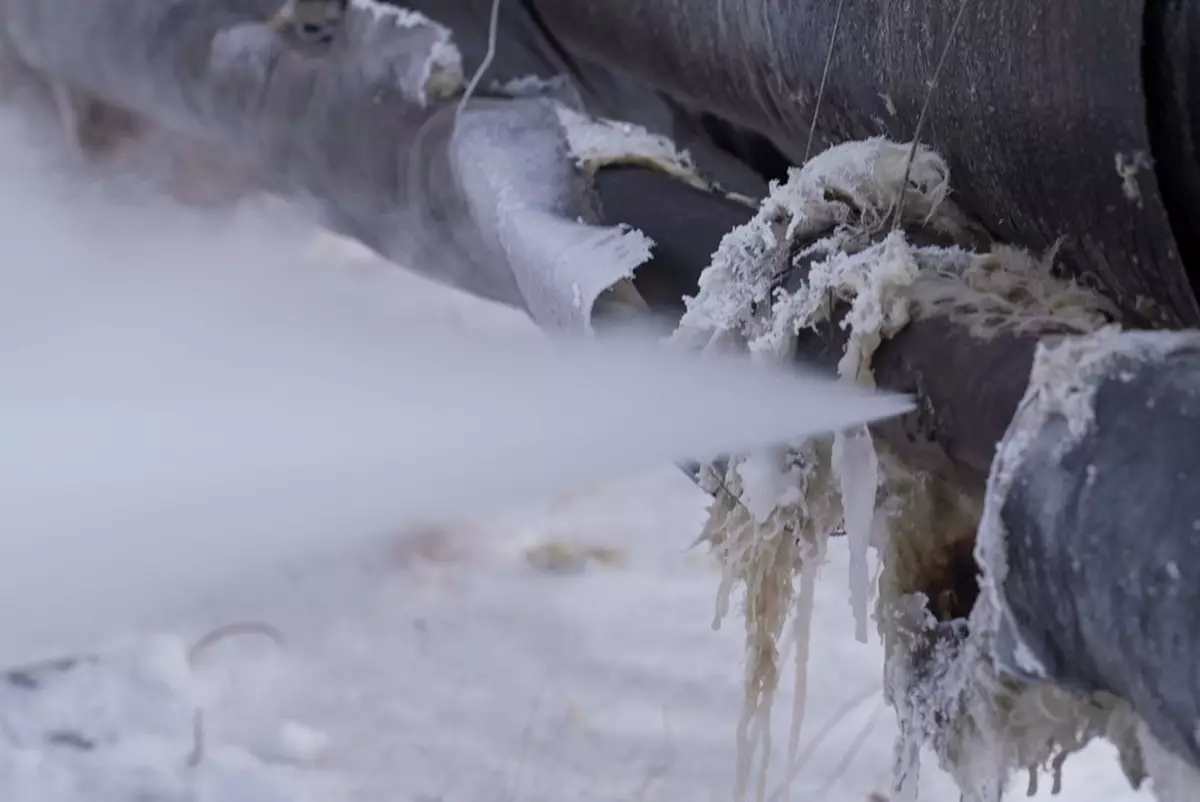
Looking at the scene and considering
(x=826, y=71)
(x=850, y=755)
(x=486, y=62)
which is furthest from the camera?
(x=850, y=755)

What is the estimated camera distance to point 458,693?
5.09 ft

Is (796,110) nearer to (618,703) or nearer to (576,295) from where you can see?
(576,295)

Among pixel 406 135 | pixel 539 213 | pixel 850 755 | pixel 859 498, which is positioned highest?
pixel 406 135

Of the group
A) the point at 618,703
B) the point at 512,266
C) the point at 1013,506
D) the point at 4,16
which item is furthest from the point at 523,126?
the point at 4,16

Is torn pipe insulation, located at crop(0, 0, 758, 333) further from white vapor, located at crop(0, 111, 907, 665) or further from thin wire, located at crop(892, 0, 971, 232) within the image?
thin wire, located at crop(892, 0, 971, 232)

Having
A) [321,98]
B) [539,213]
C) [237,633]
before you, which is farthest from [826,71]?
[237,633]

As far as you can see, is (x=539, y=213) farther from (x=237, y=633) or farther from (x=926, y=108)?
(x=237, y=633)

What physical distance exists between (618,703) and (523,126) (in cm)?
87

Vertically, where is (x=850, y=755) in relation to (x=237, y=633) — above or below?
below

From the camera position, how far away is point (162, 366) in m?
1.29

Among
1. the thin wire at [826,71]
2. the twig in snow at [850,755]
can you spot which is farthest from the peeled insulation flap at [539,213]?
the twig in snow at [850,755]

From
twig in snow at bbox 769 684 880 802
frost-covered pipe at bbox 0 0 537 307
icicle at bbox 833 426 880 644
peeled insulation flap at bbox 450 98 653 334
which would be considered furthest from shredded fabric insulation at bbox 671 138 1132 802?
twig in snow at bbox 769 684 880 802

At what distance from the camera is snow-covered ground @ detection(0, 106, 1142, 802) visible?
1426 mm

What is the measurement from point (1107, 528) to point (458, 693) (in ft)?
4.34
